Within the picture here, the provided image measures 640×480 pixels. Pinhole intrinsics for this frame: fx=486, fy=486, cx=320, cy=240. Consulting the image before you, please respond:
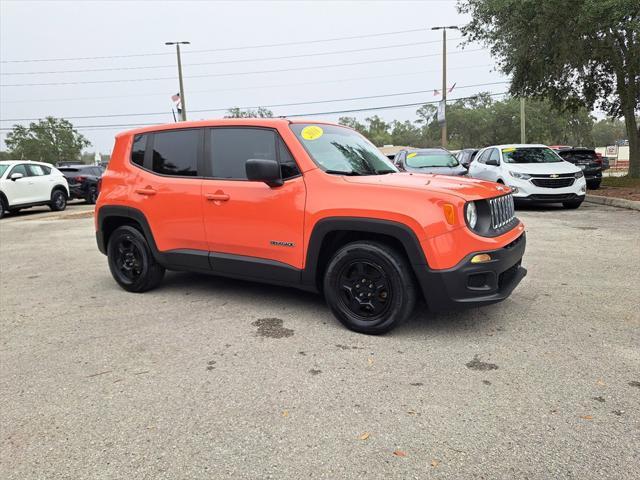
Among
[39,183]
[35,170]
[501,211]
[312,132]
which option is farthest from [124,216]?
[35,170]

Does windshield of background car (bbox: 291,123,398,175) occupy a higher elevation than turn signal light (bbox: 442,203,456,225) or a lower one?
higher

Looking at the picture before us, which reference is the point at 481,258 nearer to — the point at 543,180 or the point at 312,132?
the point at 312,132

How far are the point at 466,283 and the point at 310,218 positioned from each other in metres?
1.31

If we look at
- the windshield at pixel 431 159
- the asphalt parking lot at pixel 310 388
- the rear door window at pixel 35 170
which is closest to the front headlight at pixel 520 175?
the windshield at pixel 431 159

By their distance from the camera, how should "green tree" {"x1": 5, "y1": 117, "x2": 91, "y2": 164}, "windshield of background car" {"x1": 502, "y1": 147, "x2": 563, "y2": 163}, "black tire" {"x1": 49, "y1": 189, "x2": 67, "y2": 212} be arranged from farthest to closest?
"green tree" {"x1": 5, "y1": 117, "x2": 91, "y2": 164} → "black tire" {"x1": 49, "y1": 189, "x2": 67, "y2": 212} → "windshield of background car" {"x1": 502, "y1": 147, "x2": 563, "y2": 163}

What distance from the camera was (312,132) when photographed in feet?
14.5

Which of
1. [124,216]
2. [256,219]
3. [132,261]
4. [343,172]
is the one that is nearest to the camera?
[343,172]

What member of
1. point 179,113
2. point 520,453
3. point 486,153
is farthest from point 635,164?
point 179,113

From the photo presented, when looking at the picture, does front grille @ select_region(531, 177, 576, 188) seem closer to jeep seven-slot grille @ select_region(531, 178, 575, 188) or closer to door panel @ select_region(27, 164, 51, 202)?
jeep seven-slot grille @ select_region(531, 178, 575, 188)

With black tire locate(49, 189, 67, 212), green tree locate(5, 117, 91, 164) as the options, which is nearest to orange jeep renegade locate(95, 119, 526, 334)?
black tire locate(49, 189, 67, 212)

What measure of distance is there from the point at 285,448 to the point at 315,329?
1.65 m

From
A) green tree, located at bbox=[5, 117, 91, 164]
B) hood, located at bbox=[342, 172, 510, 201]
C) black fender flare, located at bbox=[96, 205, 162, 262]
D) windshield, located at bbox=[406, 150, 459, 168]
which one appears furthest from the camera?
green tree, located at bbox=[5, 117, 91, 164]

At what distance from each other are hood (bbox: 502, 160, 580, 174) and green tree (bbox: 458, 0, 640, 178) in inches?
138

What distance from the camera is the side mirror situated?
3877mm
